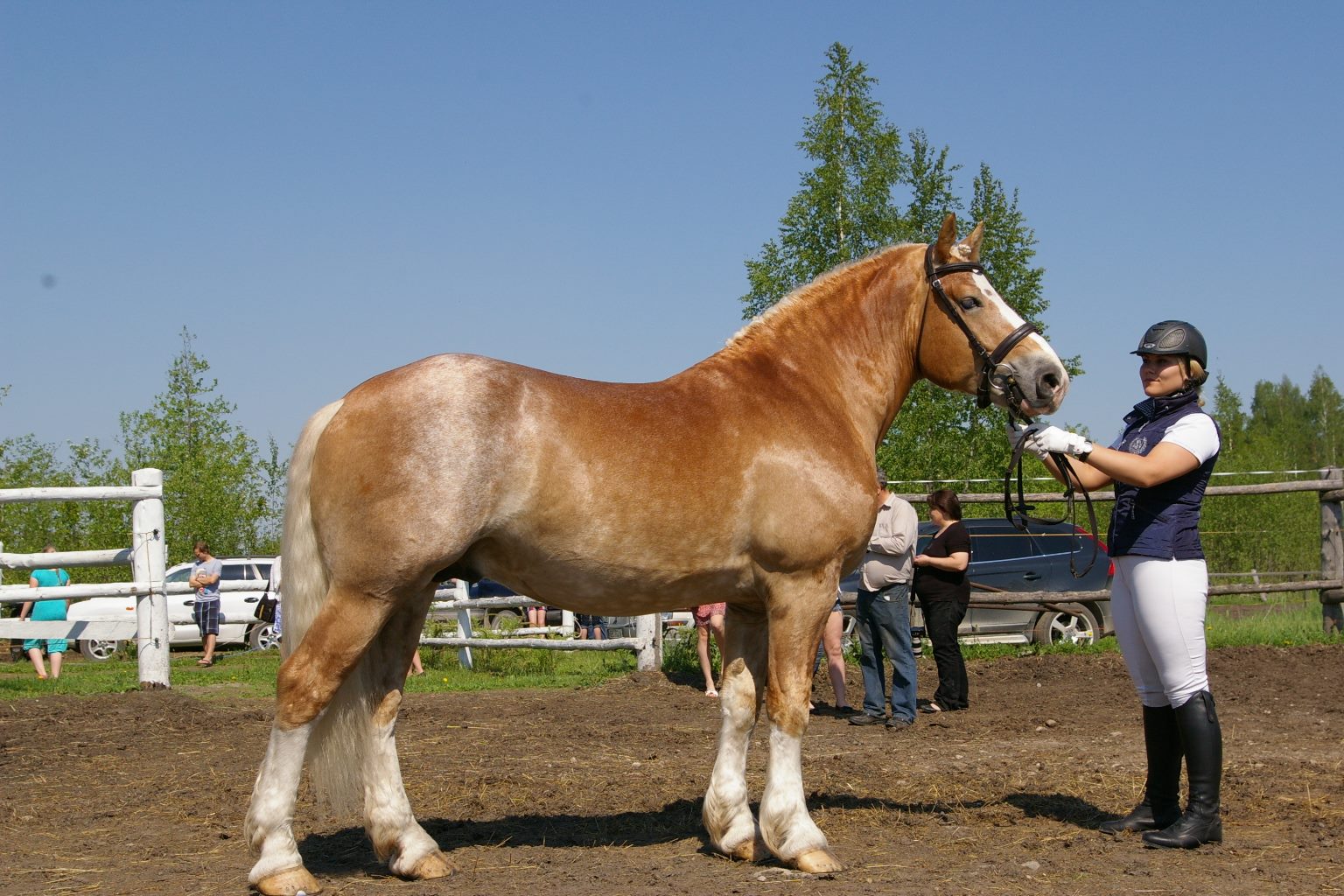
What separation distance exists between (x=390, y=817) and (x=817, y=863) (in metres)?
1.71

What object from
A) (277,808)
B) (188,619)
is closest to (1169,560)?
(277,808)

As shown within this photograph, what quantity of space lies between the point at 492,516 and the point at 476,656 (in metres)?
9.84

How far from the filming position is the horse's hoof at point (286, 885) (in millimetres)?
4035

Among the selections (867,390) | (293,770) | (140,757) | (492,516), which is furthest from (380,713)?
(140,757)

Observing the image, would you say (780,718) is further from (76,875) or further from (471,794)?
(76,875)

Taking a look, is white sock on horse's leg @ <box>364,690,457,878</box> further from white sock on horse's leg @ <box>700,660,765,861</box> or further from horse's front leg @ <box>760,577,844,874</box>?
horse's front leg @ <box>760,577,844,874</box>

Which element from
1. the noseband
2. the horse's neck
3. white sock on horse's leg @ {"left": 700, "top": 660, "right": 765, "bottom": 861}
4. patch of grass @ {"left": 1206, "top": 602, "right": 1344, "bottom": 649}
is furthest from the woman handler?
patch of grass @ {"left": 1206, "top": 602, "right": 1344, "bottom": 649}

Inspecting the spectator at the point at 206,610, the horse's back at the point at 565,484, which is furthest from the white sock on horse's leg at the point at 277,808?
the spectator at the point at 206,610

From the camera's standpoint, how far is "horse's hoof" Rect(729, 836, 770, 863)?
15.3 ft

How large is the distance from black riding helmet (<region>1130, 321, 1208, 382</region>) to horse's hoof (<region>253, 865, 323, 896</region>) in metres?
4.08

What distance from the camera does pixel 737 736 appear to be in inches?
191

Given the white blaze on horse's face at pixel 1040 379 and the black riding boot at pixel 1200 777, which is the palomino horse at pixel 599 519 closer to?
the white blaze on horse's face at pixel 1040 379

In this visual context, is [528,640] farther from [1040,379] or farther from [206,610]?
[1040,379]

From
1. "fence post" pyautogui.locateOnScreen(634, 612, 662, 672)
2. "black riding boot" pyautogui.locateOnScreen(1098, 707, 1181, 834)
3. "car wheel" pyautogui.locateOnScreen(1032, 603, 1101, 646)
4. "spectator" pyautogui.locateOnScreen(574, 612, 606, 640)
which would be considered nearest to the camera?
"black riding boot" pyautogui.locateOnScreen(1098, 707, 1181, 834)
